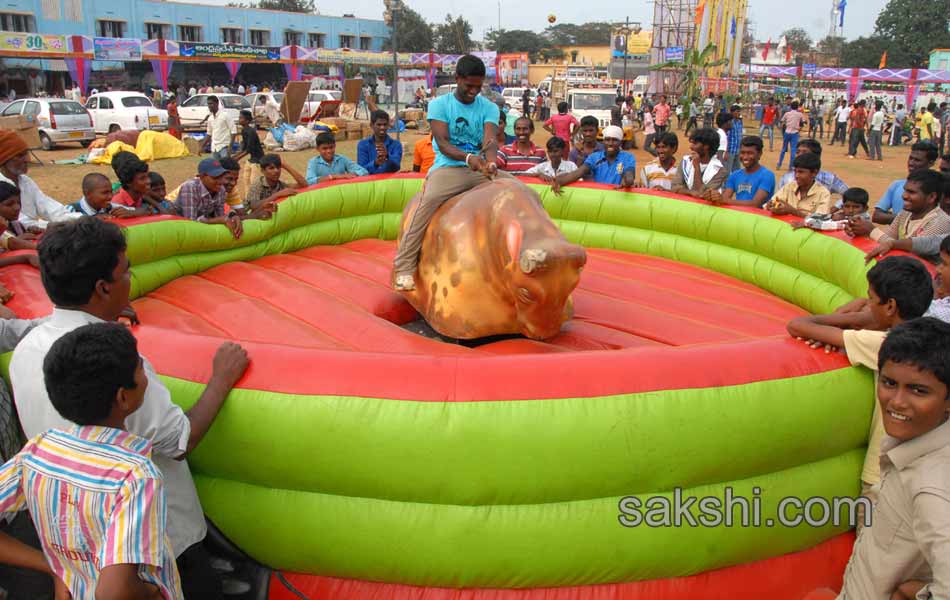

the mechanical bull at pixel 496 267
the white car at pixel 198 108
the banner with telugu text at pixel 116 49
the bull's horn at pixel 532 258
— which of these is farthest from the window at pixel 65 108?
the bull's horn at pixel 532 258

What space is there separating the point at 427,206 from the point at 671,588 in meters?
2.39

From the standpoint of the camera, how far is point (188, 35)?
3334 cm

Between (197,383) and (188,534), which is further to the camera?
(197,383)

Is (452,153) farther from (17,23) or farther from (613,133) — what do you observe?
(17,23)

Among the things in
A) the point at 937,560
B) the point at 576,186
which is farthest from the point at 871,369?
the point at 576,186

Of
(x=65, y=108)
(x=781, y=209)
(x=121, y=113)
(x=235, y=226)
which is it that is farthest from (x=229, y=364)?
(x=121, y=113)

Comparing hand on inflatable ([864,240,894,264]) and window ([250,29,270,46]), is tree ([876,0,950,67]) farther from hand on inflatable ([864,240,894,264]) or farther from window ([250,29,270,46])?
hand on inflatable ([864,240,894,264])

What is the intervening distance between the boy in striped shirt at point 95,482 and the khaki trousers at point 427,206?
236cm

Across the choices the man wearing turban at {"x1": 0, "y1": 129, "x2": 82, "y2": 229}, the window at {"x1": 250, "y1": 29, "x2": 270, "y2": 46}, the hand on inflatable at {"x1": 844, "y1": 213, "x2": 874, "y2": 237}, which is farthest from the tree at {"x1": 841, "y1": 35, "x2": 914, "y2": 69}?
the man wearing turban at {"x1": 0, "y1": 129, "x2": 82, "y2": 229}

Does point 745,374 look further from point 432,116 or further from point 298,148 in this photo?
point 298,148

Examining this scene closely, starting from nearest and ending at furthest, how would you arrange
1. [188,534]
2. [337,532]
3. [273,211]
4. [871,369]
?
[188,534] → [337,532] → [871,369] → [273,211]

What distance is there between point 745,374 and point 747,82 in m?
29.3

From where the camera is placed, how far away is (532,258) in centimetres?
302

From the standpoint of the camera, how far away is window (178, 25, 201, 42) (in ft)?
108
